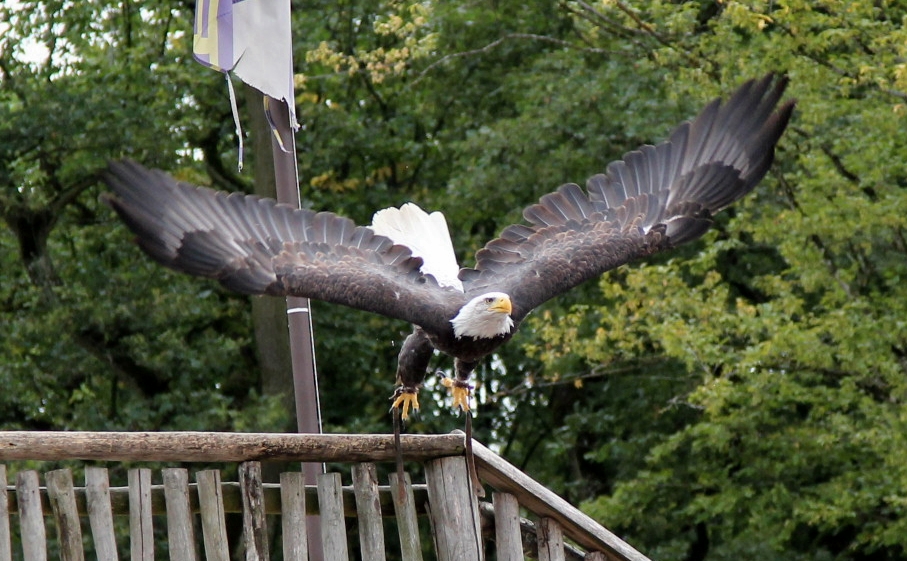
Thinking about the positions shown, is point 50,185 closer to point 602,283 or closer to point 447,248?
point 602,283

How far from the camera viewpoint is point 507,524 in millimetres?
4996

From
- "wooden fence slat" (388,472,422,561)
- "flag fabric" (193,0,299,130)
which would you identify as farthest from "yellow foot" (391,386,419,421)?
"flag fabric" (193,0,299,130)

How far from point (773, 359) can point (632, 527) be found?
293 cm

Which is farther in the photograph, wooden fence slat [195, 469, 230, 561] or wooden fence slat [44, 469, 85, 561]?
wooden fence slat [195, 469, 230, 561]

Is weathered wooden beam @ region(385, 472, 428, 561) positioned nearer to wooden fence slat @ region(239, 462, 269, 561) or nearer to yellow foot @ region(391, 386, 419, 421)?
wooden fence slat @ region(239, 462, 269, 561)

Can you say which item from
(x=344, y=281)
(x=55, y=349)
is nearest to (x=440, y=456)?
(x=344, y=281)

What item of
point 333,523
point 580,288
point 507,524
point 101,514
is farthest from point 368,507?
point 580,288

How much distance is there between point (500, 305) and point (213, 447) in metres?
1.35

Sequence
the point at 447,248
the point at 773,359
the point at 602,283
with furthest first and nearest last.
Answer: the point at 602,283
the point at 773,359
the point at 447,248

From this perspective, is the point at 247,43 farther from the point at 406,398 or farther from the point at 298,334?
the point at 406,398

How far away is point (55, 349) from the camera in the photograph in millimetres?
11711

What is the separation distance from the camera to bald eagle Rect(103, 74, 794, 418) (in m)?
5.01

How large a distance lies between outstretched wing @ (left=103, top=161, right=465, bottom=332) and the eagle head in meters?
0.08

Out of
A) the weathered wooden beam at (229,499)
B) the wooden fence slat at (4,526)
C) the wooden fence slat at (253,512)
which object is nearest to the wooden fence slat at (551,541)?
the weathered wooden beam at (229,499)
